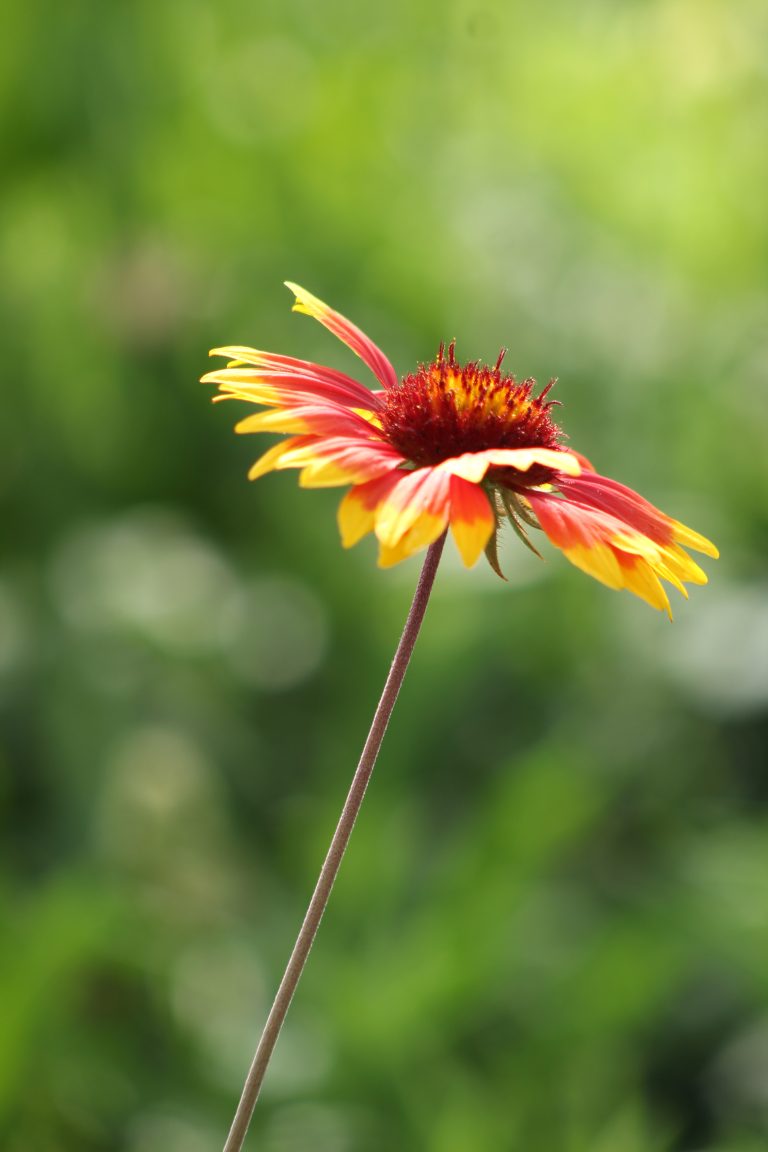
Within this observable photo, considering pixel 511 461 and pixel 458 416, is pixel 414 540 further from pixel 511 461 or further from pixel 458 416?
pixel 458 416

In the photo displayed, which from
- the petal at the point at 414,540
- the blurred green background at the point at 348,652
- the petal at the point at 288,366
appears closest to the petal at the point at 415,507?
the petal at the point at 414,540

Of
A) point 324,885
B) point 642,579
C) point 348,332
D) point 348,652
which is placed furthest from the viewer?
point 348,652

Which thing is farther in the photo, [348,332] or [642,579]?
[348,332]

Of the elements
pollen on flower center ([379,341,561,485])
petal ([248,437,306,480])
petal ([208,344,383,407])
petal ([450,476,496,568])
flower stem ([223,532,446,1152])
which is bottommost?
flower stem ([223,532,446,1152])

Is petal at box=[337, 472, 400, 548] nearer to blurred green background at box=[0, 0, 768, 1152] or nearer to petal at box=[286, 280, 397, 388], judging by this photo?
petal at box=[286, 280, 397, 388]

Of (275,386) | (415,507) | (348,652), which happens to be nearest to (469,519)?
(415,507)

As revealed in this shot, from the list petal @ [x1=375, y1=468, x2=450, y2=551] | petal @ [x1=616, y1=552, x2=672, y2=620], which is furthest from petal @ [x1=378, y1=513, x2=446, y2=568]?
petal @ [x1=616, y1=552, x2=672, y2=620]

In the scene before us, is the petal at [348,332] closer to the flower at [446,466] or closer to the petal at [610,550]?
the flower at [446,466]
